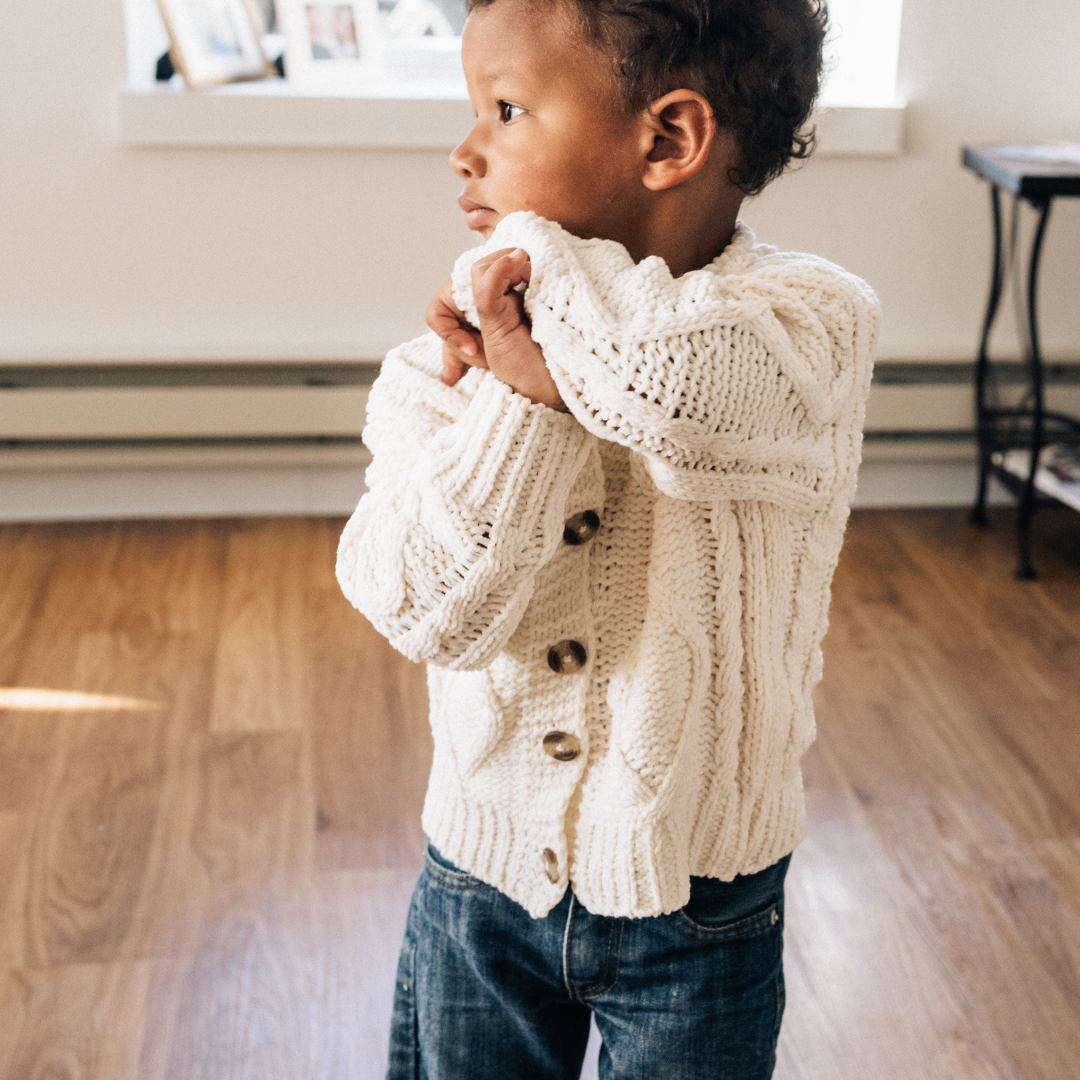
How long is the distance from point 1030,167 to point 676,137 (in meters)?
1.88

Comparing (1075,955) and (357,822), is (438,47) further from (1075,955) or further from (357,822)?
(1075,955)

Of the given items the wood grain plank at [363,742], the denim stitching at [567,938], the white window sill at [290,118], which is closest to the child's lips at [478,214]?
the denim stitching at [567,938]

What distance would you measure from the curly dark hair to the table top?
5.70ft

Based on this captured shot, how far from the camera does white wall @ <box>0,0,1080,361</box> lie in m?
2.42

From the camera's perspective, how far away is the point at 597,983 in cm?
78

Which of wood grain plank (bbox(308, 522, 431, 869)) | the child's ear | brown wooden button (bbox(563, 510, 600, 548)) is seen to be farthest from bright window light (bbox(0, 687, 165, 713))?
the child's ear

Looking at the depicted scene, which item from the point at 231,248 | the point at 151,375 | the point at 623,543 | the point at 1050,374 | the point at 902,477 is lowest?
the point at 902,477

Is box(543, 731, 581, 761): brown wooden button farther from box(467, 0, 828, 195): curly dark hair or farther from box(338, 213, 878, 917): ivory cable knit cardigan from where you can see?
box(467, 0, 828, 195): curly dark hair

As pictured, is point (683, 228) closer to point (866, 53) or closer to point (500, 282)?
point (500, 282)

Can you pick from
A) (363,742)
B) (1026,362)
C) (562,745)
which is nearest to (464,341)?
(562,745)

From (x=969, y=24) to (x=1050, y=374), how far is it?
766mm

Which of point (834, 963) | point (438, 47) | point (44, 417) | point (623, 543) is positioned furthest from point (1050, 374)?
point (623, 543)

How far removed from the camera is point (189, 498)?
2695mm

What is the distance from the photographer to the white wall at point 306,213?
95.4 inches
